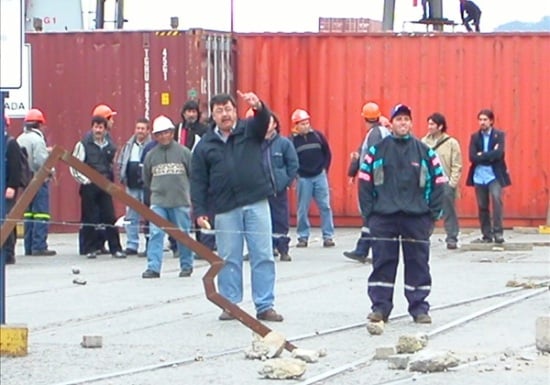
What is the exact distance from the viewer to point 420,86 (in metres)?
23.8

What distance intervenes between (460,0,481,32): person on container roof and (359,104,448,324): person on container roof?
15.7m

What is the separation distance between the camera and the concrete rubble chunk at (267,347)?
33.8 ft

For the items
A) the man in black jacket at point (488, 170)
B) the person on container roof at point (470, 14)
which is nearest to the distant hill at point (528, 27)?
the person on container roof at point (470, 14)

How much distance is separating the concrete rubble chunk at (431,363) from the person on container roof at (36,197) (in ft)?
34.7

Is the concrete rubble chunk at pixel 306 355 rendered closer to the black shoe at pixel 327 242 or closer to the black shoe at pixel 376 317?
the black shoe at pixel 376 317

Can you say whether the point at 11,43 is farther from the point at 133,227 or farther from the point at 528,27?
the point at 528,27

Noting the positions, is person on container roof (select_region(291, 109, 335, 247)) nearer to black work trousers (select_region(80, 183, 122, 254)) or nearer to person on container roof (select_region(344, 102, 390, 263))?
person on container roof (select_region(344, 102, 390, 263))

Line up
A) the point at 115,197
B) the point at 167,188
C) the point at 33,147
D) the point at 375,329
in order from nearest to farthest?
the point at 115,197 → the point at 375,329 → the point at 167,188 → the point at 33,147

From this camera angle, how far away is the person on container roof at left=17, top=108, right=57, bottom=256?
774 inches

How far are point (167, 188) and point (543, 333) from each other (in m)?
6.82

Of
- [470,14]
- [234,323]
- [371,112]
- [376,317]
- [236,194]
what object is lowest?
[234,323]

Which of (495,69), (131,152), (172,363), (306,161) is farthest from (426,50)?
(172,363)

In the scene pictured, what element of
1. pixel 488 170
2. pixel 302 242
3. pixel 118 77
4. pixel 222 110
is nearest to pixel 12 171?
pixel 302 242

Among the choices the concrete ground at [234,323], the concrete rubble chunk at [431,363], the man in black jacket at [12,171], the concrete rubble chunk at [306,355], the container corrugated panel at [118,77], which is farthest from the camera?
the container corrugated panel at [118,77]
